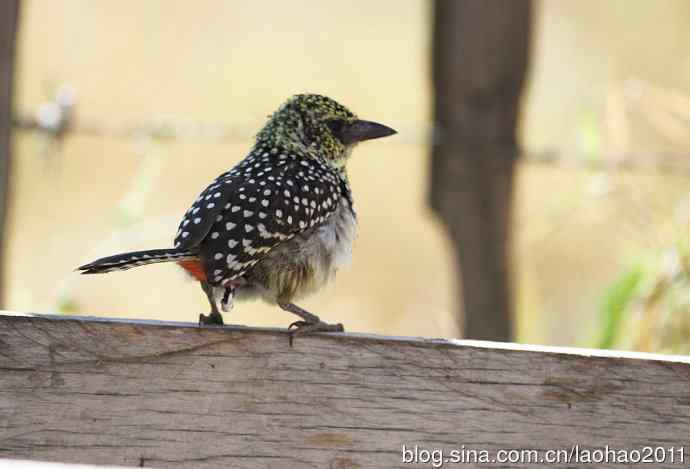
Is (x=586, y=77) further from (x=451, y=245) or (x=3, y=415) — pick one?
(x=3, y=415)

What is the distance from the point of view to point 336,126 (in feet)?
12.1

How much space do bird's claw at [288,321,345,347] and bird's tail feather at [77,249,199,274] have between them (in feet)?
1.01

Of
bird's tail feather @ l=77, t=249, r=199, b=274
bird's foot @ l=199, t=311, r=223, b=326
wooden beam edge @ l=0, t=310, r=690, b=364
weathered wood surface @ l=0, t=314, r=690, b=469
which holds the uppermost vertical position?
bird's tail feather @ l=77, t=249, r=199, b=274

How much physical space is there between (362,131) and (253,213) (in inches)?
36.0

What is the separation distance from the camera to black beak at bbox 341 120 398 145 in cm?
364

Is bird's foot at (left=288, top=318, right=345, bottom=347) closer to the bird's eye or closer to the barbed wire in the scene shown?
the bird's eye

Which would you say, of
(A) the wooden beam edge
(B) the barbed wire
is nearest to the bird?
(A) the wooden beam edge

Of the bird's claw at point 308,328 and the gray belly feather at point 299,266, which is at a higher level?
the gray belly feather at point 299,266

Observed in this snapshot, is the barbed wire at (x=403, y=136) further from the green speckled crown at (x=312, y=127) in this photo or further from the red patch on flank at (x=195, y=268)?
the red patch on flank at (x=195, y=268)

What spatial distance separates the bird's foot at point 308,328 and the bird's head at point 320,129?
961mm

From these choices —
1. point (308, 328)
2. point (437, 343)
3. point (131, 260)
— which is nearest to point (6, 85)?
point (131, 260)

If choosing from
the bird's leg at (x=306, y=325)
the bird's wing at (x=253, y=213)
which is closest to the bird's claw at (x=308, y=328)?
the bird's leg at (x=306, y=325)

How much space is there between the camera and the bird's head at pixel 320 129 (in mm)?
3643

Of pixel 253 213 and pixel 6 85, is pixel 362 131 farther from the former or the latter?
pixel 6 85
